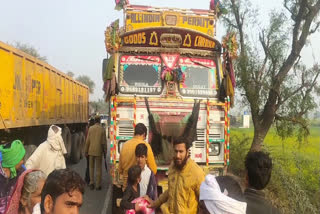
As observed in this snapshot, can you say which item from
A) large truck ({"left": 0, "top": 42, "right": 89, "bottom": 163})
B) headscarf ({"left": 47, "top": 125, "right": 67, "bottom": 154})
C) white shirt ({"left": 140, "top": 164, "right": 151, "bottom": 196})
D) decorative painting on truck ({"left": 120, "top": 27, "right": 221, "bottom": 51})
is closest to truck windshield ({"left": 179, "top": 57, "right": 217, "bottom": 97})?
decorative painting on truck ({"left": 120, "top": 27, "right": 221, "bottom": 51})

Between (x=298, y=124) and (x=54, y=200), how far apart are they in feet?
31.8

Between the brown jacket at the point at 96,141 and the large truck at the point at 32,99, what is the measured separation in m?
1.35

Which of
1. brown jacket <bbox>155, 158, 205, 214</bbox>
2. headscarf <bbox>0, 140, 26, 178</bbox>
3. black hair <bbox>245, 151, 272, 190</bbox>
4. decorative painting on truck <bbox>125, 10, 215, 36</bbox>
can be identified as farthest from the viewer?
decorative painting on truck <bbox>125, 10, 215, 36</bbox>

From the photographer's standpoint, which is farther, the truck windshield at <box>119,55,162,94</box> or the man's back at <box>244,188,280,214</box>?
the truck windshield at <box>119,55,162,94</box>

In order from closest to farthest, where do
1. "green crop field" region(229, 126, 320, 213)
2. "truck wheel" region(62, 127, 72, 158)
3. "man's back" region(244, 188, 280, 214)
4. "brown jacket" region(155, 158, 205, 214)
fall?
"man's back" region(244, 188, 280, 214)
"brown jacket" region(155, 158, 205, 214)
"green crop field" region(229, 126, 320, 213)
"truck wheel" region(62, 127, 72, 158)

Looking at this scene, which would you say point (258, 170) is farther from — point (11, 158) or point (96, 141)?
point (96, 141)

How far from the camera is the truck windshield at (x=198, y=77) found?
6648mm

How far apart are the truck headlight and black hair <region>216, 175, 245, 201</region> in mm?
4081

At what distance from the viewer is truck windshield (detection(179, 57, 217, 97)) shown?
6648mm

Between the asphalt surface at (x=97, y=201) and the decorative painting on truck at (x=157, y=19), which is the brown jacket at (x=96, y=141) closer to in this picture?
the asphalt surface at (x=97, y=201)

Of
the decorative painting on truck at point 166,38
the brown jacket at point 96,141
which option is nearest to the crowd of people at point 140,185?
the decorative painting on truck at point 166,38

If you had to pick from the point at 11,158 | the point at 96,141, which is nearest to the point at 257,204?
the point at 11,158

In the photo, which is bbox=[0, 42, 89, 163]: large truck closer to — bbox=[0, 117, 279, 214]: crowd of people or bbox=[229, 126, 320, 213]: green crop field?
bbox=[0, 117, 279, 214]: crowd of people

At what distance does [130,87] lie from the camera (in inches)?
257
